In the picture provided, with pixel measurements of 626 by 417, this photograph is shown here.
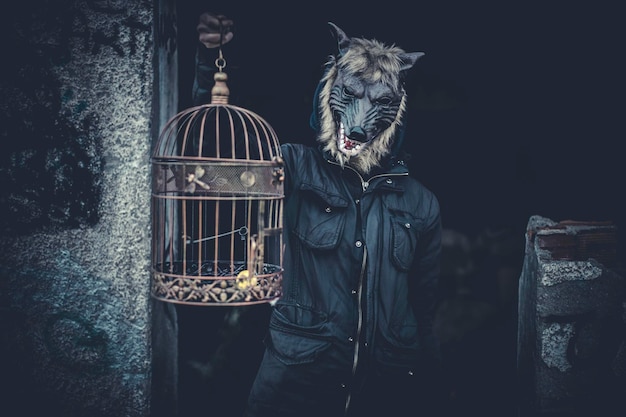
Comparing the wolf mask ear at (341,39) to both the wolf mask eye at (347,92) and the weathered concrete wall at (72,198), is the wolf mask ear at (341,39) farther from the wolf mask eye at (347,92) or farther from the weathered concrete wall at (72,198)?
the weathered concrete wall at (72,198)

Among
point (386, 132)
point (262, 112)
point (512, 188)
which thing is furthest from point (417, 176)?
point (386, 132)

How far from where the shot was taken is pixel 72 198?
294cm

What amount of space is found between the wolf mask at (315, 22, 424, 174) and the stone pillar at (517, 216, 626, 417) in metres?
1.10

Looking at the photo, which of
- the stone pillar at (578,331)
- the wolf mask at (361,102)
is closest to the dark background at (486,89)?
the stone pillar at (578,331)

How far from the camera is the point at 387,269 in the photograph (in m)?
3.06

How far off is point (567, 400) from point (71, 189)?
106 inches

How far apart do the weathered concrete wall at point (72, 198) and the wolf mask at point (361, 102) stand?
0.83 metres

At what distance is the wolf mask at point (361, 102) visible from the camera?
9.66 ft

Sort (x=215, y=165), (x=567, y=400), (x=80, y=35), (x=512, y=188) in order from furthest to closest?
1. (x=512, y=188)
2. (x=567, y=400)
3. (x=80, y=35)
4. (x=215, y=165)

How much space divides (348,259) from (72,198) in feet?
4.25

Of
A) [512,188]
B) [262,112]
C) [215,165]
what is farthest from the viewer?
[512,188]

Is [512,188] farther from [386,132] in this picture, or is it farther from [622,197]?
[386,132]

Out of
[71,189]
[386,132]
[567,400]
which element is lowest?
[567,400]

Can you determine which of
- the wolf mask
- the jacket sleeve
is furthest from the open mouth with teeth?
the jacket sleeve
